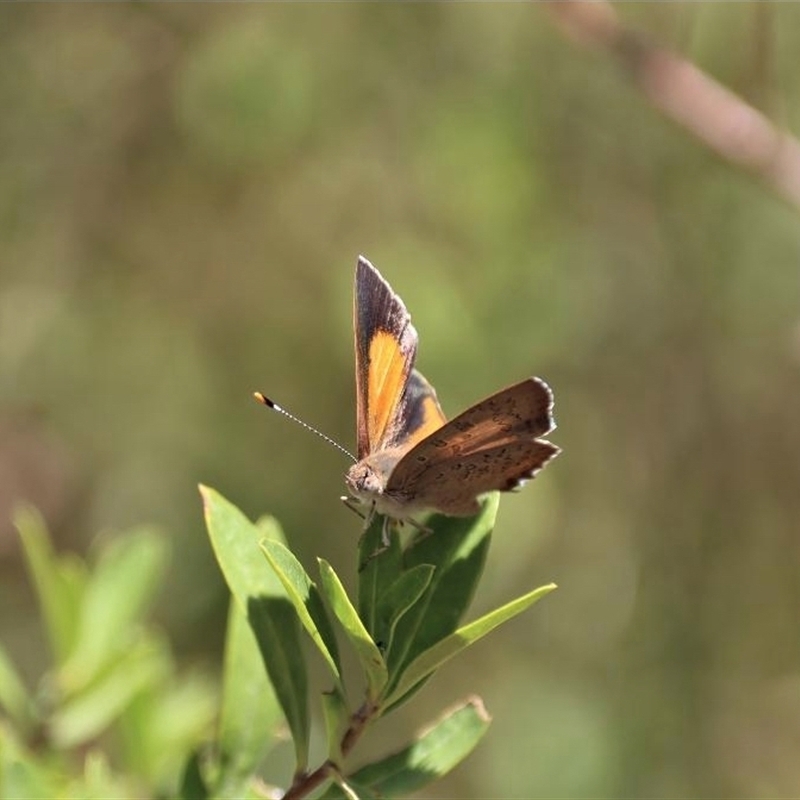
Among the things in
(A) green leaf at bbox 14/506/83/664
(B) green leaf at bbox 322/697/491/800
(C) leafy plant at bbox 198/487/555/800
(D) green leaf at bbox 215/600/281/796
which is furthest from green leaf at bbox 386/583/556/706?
(A) green leaf at bbox 14/506/83/664

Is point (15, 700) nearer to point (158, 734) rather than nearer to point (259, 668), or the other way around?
point (158, 734)

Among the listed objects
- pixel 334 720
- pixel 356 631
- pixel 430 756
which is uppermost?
pixel 356 631

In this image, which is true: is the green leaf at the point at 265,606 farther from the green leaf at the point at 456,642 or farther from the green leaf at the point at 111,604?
the green leaf at the point at 111,604

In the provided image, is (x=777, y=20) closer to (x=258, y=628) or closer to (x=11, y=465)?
(x=11, y=465)

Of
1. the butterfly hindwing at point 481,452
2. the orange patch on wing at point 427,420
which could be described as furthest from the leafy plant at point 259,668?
the orange patch on wing at point 427,420

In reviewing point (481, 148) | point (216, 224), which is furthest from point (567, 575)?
point (216, 224)

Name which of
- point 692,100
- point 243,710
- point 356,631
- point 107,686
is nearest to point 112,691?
point 107,686
